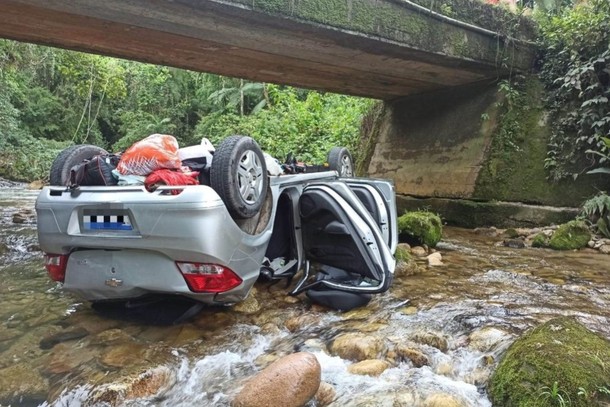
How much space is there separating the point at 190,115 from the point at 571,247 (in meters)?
24.7

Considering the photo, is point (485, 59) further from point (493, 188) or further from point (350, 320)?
point (350, 320)

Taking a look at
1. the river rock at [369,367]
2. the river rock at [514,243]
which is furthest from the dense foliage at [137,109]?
the river rock at [369,367]

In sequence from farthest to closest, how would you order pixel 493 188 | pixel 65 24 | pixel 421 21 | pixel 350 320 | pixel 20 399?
pixel 493 188 → pixel 421 21 → pixel 65 24 → pixel 350 320 → pixel 20 399

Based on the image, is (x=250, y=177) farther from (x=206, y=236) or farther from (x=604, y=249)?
(x=604, y=249)

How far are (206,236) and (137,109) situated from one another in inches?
1117

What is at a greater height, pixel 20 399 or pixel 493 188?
pixel 493 188

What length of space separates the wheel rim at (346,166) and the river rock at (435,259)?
4.99 feet

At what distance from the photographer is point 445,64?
7008 millimetres

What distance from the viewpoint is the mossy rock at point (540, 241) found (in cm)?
597

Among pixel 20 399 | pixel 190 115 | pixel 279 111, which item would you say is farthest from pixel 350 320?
pixel 190 115

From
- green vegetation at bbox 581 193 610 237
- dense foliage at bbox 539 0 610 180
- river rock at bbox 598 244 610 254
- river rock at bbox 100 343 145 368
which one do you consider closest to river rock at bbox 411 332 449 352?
river rock at bbox 100 343 145 368

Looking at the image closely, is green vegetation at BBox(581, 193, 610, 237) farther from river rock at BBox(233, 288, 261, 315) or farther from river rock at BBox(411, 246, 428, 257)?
river rock at BBox(233, 288, 261, 315)

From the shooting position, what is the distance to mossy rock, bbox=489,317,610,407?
1836mm

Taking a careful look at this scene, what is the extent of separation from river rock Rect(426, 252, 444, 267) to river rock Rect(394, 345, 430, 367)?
95.6 inches
